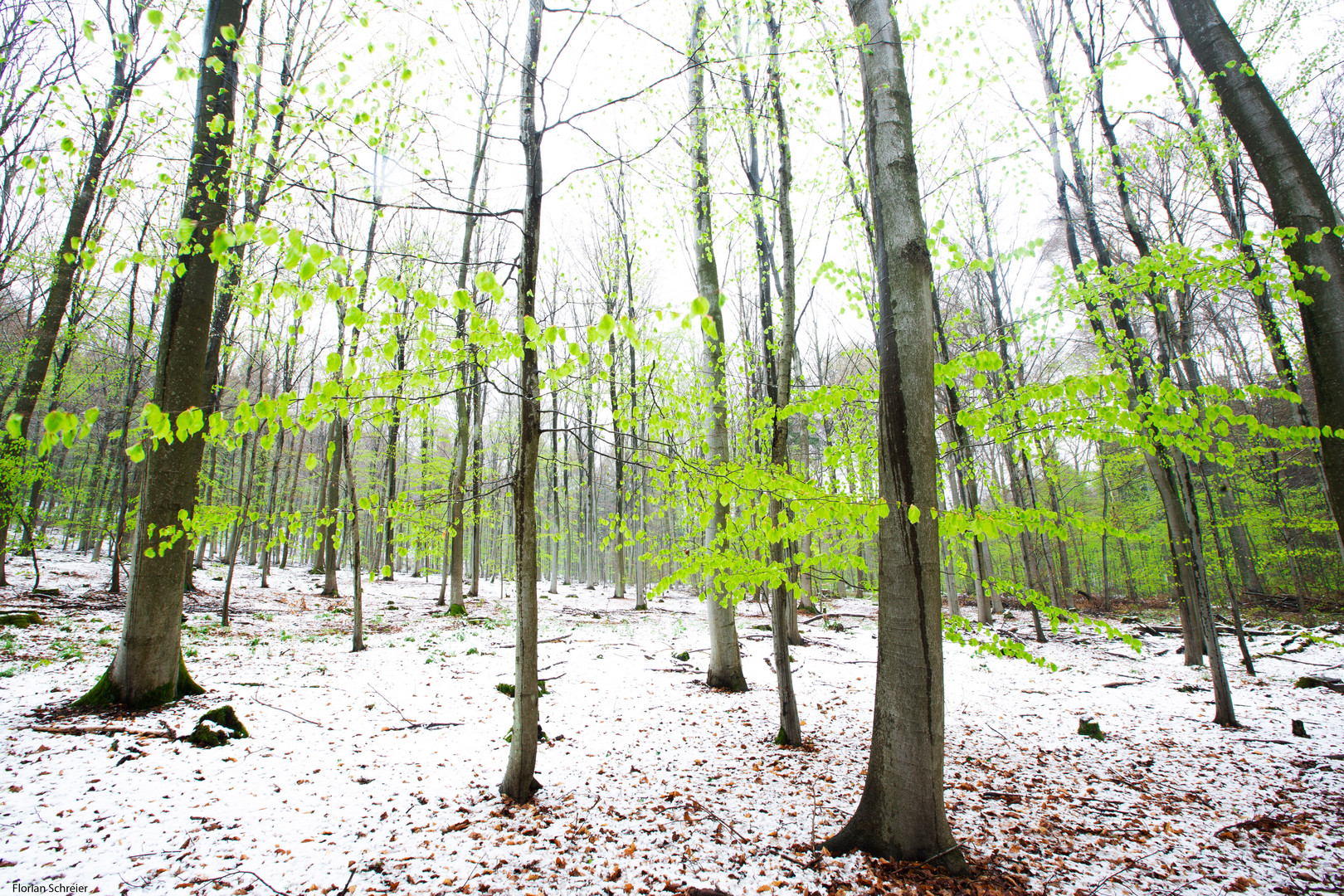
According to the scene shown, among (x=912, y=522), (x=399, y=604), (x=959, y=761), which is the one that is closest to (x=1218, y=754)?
(x=959, y=761)

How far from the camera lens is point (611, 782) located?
156 inches

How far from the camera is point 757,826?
3338 mm

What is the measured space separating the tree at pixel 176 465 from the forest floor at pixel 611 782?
0.37m

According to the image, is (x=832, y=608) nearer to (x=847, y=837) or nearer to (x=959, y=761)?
(x=959, y=761)

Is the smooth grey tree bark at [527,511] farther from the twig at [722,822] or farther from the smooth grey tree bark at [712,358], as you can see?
the smooth grey tree bark at [712,358]

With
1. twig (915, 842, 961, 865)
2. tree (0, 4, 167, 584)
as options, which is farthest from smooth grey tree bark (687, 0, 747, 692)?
tree (0, 4, 167, 584)

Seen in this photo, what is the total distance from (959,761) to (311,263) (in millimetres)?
5929

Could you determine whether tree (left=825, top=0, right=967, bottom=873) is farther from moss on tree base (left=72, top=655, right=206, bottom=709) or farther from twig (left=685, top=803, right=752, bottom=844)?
moss on tree base (left=72, top=655, right=206, bottom=709)

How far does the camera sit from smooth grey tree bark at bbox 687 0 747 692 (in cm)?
640

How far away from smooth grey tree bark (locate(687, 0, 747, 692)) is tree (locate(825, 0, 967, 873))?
10.0ft

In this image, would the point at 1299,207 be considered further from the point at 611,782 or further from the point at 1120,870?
the point at 611,782

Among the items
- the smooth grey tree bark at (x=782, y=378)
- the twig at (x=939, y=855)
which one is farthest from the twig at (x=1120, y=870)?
→ the smooth grey tree bark at (x=782, y=378)

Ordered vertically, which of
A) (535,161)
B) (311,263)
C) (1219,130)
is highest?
(1219,130)

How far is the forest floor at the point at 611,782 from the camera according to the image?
9.03 feet
